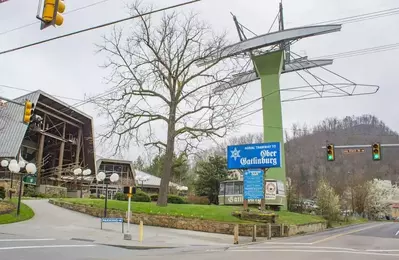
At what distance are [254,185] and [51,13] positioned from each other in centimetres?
2195

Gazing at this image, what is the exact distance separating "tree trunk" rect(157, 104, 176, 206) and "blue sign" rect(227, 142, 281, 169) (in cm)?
457

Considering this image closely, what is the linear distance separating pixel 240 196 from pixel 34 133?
2608cm

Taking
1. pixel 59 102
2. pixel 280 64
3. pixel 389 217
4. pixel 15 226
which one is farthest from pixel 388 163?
pixel 15 226

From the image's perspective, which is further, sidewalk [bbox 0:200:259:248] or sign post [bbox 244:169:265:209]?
sign post [bbox 244:169:265:209]

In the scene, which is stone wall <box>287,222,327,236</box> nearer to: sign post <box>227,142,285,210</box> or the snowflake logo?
sign post <box>227,142,285,210</box>

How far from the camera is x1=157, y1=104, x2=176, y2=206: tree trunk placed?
29.7 m

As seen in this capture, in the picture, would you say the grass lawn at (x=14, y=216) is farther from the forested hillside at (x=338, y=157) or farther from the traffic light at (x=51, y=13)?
the forested hillside at (x=338, y=157)

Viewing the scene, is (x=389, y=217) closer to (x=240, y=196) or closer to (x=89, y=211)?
(x=240, y=196)

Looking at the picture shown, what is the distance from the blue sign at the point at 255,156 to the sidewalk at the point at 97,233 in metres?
6.57

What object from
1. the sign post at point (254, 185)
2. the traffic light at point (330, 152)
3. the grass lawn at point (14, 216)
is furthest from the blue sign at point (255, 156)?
the grass lawn at point (14, 216)

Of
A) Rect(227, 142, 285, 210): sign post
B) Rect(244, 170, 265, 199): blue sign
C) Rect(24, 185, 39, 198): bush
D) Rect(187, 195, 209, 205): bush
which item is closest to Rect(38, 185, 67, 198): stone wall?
Rect(24, 185, 39, 198): bush

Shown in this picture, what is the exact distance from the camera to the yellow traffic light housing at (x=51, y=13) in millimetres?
8164

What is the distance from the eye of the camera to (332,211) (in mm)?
47812

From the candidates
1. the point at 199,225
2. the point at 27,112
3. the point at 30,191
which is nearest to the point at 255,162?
the point at 199,225
